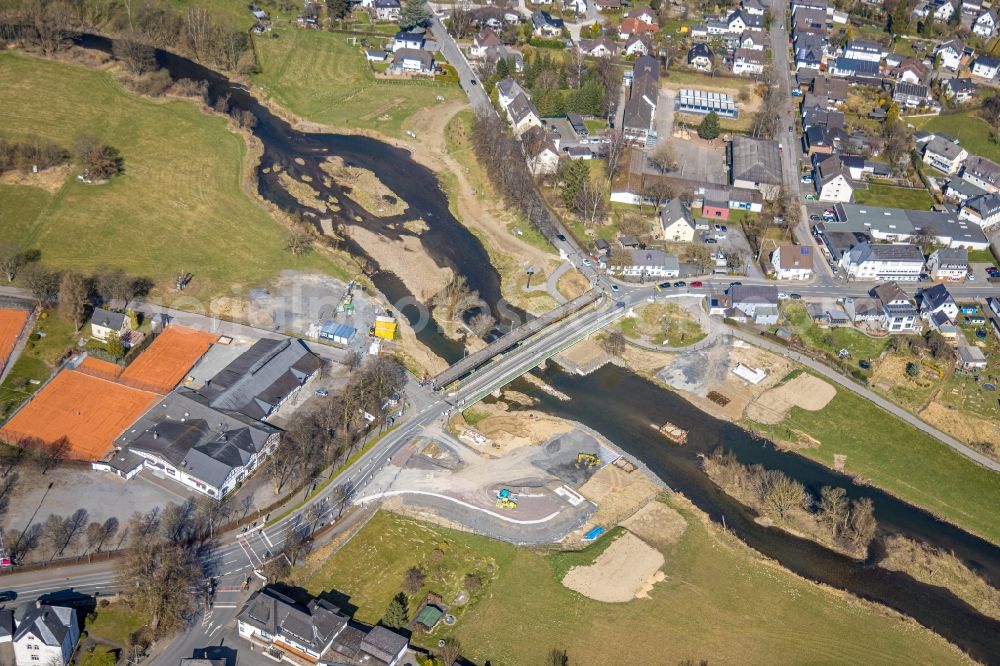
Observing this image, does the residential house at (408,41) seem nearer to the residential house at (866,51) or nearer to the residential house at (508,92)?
the residential house at (508,92)

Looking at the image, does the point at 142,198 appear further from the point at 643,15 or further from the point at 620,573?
the point at 643,15

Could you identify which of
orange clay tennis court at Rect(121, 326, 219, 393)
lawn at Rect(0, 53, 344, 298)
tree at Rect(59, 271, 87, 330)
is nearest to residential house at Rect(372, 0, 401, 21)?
lawn at Rect(0, 53, 344, 298)

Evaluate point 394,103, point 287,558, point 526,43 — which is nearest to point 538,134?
point 394,103

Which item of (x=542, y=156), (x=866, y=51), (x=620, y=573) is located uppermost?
(x=866, y=51)

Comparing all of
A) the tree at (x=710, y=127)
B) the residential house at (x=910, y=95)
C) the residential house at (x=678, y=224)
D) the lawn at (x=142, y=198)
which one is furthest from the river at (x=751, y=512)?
the residential house at (x=910, y=95)

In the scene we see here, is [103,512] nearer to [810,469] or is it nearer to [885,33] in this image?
[810,469]

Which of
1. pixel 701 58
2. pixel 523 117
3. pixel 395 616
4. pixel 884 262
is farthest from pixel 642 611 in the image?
pixel 701 58

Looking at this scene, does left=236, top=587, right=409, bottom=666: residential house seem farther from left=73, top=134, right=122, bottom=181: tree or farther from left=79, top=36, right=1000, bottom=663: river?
left=73, top=134, right=122, bottom=181: tree
